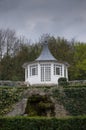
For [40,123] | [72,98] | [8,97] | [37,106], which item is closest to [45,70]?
[72,98]

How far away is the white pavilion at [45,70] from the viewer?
3447 cm

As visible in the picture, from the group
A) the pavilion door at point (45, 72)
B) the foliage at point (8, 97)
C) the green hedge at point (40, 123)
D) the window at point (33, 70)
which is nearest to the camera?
the green hedge at point (40, 123)

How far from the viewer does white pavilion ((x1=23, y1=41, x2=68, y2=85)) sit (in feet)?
113

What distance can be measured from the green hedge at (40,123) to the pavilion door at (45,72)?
62.6 ft

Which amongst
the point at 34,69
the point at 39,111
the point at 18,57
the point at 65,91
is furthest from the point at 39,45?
the point at 39,111

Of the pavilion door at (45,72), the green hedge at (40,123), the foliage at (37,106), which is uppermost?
the pavilion door at (45,72)

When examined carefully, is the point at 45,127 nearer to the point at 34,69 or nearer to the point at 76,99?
the point at 76,99

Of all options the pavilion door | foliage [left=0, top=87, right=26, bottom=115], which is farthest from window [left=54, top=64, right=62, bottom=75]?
foliage [left=0, top=87, right=26, bottom=115]

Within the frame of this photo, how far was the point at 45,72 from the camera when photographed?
34844 mm

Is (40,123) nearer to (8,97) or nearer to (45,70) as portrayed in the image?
(8,97)

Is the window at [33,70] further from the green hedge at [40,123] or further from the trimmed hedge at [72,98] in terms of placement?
the green hedge at [40,123]

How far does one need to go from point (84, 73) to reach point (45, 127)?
3080 centimetres

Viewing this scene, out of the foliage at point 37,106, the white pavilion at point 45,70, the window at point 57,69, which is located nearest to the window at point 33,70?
the white pavilion at point 45,70

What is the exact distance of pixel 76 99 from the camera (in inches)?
913
